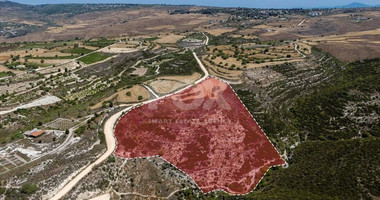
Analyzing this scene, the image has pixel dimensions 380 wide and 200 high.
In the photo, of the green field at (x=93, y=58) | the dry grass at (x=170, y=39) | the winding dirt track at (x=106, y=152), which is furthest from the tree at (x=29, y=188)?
the dry grass at (x=170, y=39)

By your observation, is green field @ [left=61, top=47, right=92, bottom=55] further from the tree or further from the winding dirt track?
the tree

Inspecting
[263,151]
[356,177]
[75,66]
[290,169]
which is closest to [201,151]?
[263,151]

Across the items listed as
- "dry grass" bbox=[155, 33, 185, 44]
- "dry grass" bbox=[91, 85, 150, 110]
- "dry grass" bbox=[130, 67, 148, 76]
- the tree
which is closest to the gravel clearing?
"dry grass" bbox=[91, 85, 150, 110]

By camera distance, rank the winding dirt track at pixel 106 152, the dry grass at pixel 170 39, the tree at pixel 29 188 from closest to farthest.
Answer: the tree at pixel 29 188 → the winding dirt track at pixel 106 152 → the dry grass at pixel 170 39

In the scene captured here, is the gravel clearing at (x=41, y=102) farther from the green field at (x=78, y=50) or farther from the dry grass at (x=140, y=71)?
the green field at (x=78, y=50)

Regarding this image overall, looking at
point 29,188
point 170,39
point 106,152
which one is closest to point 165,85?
point 106,152
